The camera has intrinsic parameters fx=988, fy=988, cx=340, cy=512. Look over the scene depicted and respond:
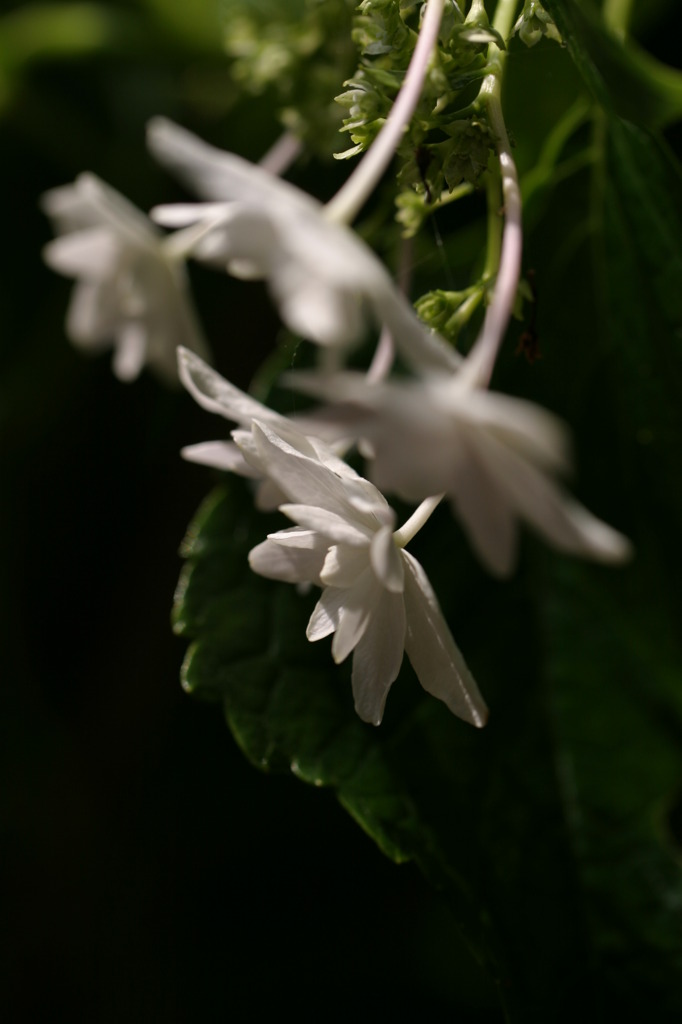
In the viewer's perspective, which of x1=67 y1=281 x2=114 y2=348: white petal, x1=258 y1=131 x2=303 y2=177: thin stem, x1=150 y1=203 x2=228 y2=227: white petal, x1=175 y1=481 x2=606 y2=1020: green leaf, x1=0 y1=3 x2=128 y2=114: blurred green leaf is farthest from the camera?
x1=0 y1=3 x2=128 y2=114: blurred green leaf

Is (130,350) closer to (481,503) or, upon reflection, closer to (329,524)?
(329,524)

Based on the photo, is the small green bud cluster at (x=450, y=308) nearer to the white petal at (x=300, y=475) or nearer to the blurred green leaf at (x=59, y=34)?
the white petal at (x=300, y=475)

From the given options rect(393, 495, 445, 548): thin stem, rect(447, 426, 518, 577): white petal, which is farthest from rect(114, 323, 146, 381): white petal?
rect(447, 426, 518, 577): white petal

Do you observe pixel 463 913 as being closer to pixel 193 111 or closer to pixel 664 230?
pixel 664 230

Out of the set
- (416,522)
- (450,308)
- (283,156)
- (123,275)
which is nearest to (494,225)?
(450,308)

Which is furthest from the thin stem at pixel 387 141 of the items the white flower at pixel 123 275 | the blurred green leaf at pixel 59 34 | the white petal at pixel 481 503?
the blurred green leaf at pixel 59 34

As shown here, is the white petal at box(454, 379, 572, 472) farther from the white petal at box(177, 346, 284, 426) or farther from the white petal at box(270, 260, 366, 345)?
the white petal at box(177, 346, 284, 426)
